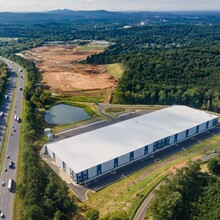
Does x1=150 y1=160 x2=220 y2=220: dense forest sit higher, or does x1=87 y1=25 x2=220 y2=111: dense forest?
x1=87 y1=25 x2=220 y2=111: dense forest

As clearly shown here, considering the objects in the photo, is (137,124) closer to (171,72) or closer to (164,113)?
(164,113)

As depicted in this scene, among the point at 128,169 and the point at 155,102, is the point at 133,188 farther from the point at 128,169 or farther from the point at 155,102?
the point at 155,102

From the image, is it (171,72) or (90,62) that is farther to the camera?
(90,62)

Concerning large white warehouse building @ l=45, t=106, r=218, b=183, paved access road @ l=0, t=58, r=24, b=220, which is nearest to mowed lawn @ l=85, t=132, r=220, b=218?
large white warehouse building @ l=45, t=106, r=218, b=183

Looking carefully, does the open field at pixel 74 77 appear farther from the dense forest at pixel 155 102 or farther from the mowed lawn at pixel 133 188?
the mowed lawn at pixel 133 188

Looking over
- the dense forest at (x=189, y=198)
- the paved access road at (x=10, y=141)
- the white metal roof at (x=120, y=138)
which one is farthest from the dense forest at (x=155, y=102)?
the white metal roof at (x=120, y=138)

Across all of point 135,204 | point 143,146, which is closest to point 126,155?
point 143,146

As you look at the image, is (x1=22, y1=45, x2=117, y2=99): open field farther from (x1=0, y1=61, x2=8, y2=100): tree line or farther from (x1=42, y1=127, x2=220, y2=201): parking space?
(x1=42, y1=127, x2=220, y2=201): parking space

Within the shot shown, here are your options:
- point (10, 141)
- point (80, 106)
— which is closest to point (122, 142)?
point (10, 141)
